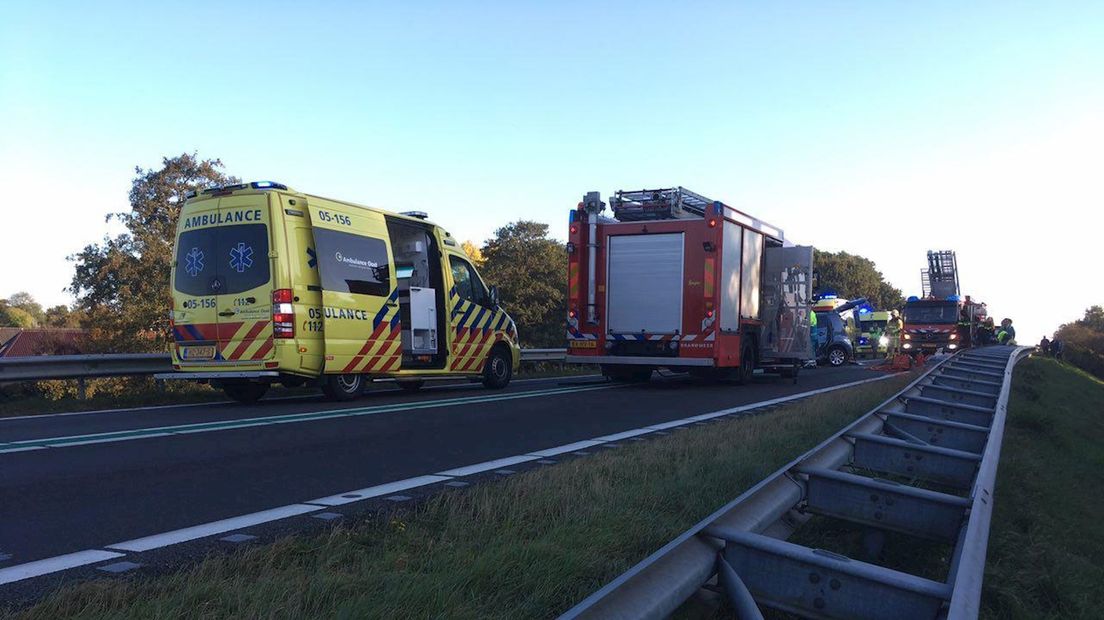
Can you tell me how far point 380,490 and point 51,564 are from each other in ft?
6.30

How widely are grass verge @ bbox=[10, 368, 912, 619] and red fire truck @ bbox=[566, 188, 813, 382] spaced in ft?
27.3

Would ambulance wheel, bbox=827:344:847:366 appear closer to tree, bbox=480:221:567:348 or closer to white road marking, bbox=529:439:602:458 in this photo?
tree, bbox=480:221:567:348

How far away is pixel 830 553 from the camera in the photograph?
2566 mm

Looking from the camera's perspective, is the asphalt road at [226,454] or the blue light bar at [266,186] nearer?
the asphalt road at [226,454]

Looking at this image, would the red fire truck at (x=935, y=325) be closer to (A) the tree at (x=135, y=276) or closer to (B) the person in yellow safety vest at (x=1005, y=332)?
(B) the person in yellow safety vest at (x=1005, y=332)

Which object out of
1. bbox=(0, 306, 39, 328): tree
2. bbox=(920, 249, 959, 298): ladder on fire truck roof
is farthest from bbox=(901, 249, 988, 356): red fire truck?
bbox=(0, 306, 39, 328): tree

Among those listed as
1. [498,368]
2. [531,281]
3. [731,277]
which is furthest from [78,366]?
[531,281]

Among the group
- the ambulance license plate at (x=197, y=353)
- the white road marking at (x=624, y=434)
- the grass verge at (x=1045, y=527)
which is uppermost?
the ambulance license plate at (x=197, y=353)

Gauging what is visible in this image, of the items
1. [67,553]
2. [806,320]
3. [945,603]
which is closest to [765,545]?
[945,603]

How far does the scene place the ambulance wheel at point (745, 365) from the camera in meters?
14.9

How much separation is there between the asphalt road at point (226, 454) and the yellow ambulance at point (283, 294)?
0.50 metres

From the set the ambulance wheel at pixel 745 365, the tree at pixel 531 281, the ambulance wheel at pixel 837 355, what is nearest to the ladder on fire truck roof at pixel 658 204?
the ambulance wheel at pixel 745 365

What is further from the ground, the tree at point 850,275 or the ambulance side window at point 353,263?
the tree at point 850,275

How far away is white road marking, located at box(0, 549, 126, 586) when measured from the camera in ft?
10.3
